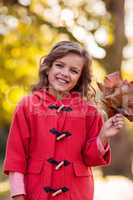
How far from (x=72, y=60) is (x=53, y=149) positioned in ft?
1.80

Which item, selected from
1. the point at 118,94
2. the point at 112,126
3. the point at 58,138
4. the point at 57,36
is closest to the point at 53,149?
the point at 58,138

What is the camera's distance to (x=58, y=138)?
318 cm

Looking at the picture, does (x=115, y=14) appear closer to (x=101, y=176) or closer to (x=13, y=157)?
(x=101, y=176)

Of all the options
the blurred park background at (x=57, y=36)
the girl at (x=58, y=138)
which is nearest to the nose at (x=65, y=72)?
the girl at (x=58, y=138)

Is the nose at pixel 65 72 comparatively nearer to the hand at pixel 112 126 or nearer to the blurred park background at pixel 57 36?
the hand at pixel 112 126

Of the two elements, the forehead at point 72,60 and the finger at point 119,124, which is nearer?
the finger at point 119,124

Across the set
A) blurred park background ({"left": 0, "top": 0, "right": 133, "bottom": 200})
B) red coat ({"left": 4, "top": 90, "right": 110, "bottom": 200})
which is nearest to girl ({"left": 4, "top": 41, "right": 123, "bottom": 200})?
red coat ({"left": 4, "top": 90, "right": 110, "bottom": 200})

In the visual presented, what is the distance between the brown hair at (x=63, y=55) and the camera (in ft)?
10.8

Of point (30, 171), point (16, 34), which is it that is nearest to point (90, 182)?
point (30, 171)

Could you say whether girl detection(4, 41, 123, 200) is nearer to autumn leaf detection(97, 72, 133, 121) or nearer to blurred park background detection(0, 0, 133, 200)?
autumn leaf detection(97, 72, 133, 121)

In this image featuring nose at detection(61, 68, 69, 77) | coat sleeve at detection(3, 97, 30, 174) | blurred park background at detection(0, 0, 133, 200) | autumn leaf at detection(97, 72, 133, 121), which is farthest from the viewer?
blurred park background at detection(0, 0, 133, 200)

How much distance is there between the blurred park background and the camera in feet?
35.7

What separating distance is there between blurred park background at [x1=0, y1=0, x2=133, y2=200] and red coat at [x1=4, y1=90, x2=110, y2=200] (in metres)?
6.77

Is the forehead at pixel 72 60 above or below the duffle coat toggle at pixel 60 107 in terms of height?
above
